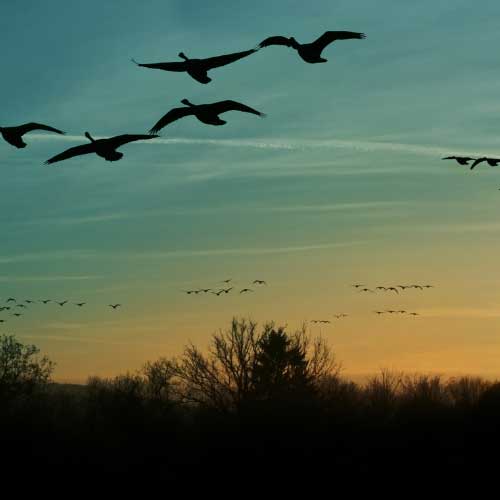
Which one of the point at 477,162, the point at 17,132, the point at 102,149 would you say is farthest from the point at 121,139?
the point at 477,162

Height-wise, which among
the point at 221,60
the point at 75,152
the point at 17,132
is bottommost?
the point at 75,152

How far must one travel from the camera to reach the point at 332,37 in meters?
15.6

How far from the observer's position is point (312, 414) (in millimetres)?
54156

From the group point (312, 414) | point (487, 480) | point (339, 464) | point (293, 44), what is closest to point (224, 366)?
point (312, 414)

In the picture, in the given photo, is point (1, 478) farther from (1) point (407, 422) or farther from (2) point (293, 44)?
(2) point (293, 44)

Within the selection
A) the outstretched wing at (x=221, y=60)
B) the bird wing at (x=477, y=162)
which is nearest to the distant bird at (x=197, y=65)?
the outstretched wing at (x=221, y=60)

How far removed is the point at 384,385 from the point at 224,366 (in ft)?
51.3

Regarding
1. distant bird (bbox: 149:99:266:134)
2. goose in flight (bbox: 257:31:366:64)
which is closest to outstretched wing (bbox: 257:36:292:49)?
goose in flight (bbox: 257:31:366:64)

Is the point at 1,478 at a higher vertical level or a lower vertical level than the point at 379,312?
lower

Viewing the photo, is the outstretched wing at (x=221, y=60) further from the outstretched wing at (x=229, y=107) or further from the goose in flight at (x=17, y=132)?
the goose in flight at (x=17, y=132)

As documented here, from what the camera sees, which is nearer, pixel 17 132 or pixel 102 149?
pixel 102 149

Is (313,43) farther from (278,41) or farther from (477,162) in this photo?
(477,162)

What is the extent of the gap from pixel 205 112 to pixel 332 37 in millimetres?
3024

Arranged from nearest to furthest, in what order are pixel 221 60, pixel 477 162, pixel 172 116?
pixel 221 60
pixel 172 116
pixel 477 162
